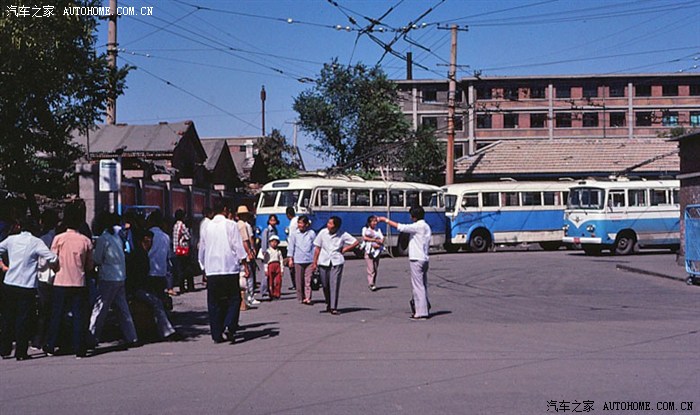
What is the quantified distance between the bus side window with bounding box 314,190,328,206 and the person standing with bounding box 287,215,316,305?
Answer: 581 inches

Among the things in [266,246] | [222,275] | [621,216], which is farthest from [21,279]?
[621,216]

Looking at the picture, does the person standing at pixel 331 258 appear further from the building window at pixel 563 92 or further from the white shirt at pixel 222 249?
the building window at pixel 563 92

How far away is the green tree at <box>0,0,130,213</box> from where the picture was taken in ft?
34.2

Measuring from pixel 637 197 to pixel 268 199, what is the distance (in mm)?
14584

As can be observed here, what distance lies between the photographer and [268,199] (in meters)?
31.4

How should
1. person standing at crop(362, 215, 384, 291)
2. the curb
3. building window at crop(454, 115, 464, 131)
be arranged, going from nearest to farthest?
person standing at crop(362, 215, 384, 291), the curb, building window at crop(454, 115, 464, 131)

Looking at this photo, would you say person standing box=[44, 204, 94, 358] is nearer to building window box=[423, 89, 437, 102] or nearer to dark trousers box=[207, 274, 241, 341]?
dark trousers box=[207, 274, 241, 341]

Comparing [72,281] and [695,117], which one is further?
[695,117]

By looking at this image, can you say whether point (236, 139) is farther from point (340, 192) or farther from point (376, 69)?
point (340, 192)

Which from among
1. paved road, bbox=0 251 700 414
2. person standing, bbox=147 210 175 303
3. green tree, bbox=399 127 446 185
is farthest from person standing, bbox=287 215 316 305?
green tree, bbox=399 127 446 185

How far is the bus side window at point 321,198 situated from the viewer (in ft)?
102

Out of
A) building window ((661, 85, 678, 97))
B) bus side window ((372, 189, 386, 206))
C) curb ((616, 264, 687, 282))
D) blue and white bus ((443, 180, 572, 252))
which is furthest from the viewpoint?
building window ((661, 85, 678, 97))

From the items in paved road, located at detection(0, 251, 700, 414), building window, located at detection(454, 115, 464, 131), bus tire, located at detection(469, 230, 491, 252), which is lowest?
paved road, located at detection(0, 251, 700, 414)

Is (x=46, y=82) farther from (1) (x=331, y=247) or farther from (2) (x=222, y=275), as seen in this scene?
(1) (x=331, y=247)
